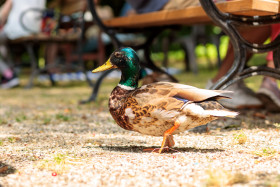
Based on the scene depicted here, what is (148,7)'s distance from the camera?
165 inches

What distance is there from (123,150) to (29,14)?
5.42 meters

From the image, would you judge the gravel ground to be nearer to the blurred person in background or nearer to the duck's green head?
the duck's green head

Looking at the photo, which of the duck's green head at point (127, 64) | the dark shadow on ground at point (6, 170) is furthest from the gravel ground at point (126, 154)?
the duck's green head at point (127, 64)

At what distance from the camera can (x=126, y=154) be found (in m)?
2.42

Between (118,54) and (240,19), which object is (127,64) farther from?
(240,19)

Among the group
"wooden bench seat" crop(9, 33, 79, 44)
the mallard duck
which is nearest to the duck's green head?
the mallard duck

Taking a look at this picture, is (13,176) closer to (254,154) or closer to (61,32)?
(254,154)

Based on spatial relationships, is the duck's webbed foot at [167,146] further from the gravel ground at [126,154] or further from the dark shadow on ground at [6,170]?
the dark shadow on ground at [6,170]

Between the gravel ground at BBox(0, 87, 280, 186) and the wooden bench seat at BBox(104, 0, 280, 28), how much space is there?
0.80 metres

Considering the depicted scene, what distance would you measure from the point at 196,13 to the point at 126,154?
4.92 ft

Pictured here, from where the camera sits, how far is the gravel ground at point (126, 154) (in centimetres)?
188

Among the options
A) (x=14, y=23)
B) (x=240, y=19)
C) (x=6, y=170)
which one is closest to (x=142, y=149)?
(x=6, y=170)

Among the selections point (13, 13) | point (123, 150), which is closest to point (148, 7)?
point (123, 150)

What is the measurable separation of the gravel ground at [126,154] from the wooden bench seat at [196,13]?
31.6 inches
